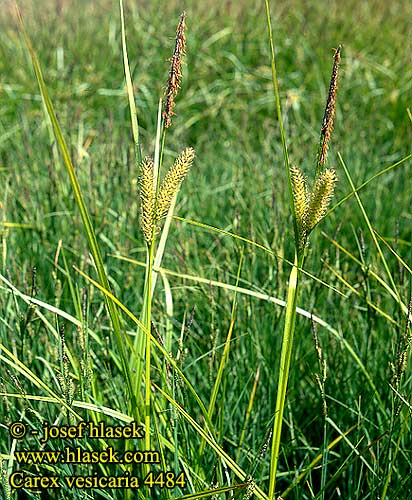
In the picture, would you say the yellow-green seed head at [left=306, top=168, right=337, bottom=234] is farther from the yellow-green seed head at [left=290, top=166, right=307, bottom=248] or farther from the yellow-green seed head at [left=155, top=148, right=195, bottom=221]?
the yellow-green seed head at [left=155, top=148, right=195, bottom=221]

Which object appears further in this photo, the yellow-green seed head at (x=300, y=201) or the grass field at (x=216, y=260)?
the grass field at (x=216, y=260)

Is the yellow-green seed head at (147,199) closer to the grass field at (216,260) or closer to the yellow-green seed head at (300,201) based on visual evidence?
the grass field at (216,260)

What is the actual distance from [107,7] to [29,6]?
0.66 meters

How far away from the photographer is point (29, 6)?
6027 mm

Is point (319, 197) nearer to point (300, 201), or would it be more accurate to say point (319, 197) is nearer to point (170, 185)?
point (300, 201)

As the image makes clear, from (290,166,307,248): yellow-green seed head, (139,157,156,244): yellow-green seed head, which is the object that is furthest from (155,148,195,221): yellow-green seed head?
(290,166,307,248): yellow-green seed head

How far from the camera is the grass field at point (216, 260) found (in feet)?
4.44

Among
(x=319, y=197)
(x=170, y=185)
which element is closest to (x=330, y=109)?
(x=319, y=197)

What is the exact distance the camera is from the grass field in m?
1.35

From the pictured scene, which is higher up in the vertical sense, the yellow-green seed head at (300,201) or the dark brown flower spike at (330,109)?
the dark brown flower spike at (330,109)

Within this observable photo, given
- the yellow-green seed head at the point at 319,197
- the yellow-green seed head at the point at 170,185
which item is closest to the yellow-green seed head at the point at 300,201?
the yellow-green seed head at the point at 319,197

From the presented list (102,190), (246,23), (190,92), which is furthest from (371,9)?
(102,190)

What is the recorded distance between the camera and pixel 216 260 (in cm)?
218

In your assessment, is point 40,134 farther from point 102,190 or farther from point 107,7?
point 107,7
